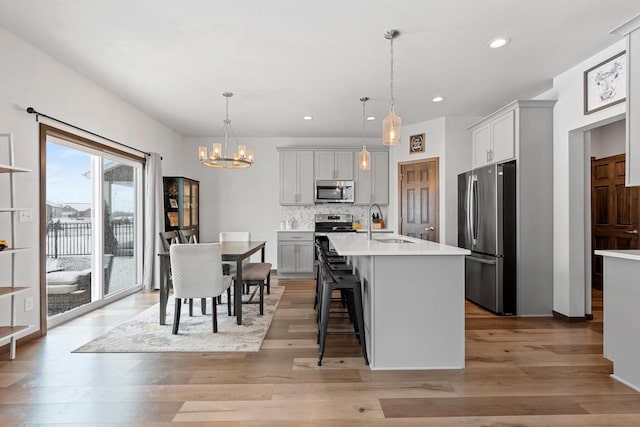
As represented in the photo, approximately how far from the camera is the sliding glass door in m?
3.58

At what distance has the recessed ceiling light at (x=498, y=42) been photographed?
9.61 ft

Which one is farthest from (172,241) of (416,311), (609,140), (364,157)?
(609,140)

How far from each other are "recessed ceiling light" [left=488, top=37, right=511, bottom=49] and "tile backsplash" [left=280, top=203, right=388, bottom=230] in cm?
383

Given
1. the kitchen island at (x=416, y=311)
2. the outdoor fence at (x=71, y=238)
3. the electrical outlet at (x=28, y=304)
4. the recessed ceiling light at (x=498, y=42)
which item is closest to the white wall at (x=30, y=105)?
the electrical outlet at (x=28, y=304)

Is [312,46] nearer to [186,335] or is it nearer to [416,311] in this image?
[416,311]

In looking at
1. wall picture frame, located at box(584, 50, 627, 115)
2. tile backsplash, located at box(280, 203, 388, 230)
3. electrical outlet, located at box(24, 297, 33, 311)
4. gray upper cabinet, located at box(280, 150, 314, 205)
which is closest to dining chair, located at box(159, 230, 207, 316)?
electrical outlet, located at box(24, 297, 33, 311)

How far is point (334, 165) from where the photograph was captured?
6398mm

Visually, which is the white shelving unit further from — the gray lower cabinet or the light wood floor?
the gray lower cabinet

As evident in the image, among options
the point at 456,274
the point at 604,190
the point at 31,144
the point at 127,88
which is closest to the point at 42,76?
the point at 31,144

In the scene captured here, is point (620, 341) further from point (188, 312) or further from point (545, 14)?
point (188, 312)

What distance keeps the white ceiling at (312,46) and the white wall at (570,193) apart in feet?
1.11

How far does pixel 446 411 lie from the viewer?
1.96m

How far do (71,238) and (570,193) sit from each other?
5.43 meters

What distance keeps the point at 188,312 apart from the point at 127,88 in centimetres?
271
